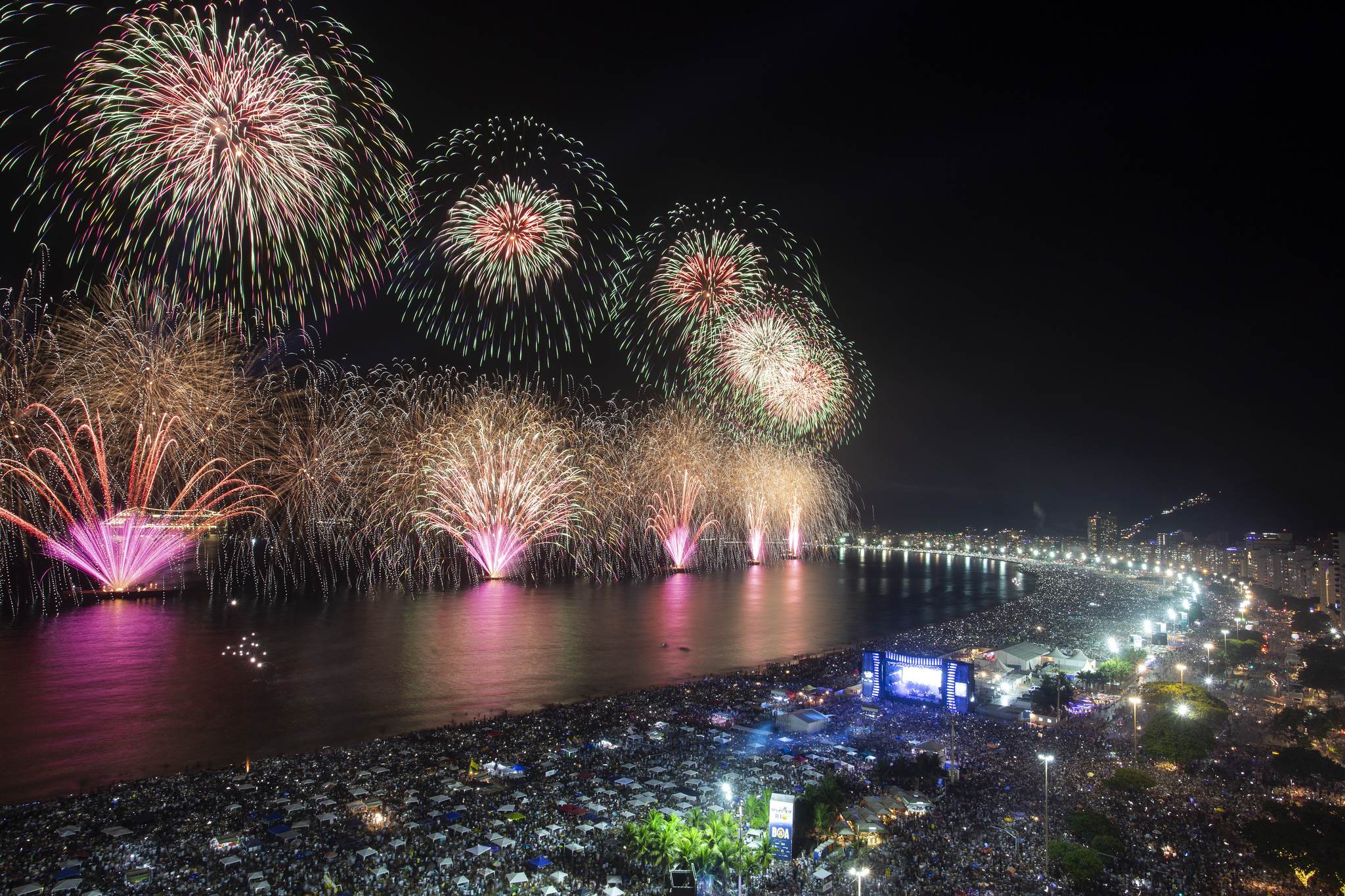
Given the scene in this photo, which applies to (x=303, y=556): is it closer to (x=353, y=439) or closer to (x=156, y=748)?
(x=353, y=439)

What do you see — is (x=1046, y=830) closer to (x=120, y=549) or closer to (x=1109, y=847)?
(x=1109, y=847)

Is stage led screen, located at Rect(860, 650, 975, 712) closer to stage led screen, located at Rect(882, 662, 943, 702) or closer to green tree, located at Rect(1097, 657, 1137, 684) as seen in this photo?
stage led screen, located at Rect(882, 662, 943, 702)

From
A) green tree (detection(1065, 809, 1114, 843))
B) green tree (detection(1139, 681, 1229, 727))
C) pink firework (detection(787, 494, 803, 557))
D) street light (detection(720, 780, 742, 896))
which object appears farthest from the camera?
pink firework (detection(787, 494, 803, 557))

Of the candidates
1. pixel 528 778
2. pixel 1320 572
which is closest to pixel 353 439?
pixel 528 778

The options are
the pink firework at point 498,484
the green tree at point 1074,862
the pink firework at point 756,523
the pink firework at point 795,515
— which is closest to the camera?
the green tree at point 1074,862

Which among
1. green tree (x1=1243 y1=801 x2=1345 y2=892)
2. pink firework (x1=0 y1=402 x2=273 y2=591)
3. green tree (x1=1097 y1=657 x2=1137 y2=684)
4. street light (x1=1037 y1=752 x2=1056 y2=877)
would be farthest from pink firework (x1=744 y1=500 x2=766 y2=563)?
green tree (x1=1243 y1=801 x2=1345 y2=892)

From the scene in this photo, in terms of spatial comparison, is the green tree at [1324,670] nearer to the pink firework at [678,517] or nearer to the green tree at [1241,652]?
the green tree at [1241,652]

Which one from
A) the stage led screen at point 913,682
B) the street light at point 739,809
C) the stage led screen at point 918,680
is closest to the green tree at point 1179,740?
the stage led screen at point 918,680
